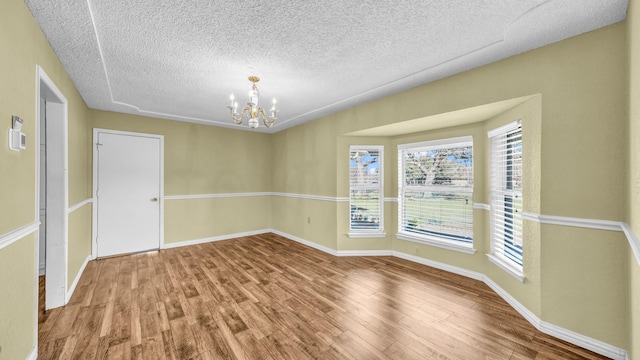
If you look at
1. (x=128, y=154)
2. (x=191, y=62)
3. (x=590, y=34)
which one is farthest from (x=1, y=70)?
(x=590, y=34)

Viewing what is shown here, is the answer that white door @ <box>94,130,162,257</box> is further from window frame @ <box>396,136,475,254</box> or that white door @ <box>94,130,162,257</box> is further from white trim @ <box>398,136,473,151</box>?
white trim @ <box>398,136,473,151</box>

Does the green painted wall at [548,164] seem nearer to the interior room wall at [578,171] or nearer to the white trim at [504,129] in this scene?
the interior room wall at [578,171]

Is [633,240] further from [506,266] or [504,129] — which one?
[504,129]

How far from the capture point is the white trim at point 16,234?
1285 millimetres

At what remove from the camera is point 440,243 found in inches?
134

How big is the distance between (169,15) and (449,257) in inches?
159

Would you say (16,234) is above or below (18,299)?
above

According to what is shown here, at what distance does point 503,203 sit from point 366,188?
1908 millimetres

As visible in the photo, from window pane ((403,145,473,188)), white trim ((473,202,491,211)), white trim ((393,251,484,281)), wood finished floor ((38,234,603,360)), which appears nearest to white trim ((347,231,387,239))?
white trim ((393,251,484,281))

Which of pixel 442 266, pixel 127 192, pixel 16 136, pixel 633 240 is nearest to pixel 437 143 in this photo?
pixel 442 266

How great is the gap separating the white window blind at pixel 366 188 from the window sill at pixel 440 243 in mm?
454

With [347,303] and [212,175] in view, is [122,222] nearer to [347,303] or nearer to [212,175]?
[212,175]

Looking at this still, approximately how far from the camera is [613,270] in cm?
176

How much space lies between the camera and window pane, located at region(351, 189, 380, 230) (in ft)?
13.4
